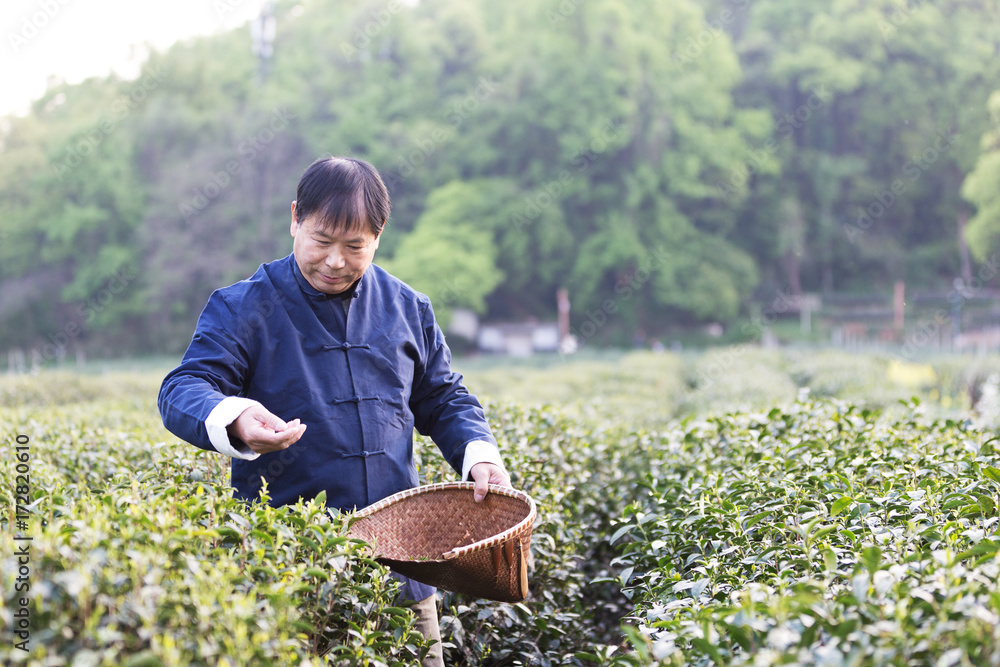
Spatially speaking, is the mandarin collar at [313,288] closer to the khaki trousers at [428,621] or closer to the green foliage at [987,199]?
the khaki trousers at [428,621]

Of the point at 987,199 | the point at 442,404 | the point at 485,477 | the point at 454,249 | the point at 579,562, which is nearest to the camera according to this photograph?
the point at 485,477

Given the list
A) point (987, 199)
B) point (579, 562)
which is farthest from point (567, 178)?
point (579, 562)

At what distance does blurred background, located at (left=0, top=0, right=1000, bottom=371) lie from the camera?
32.1 metres

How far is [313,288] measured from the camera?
7.04 feet

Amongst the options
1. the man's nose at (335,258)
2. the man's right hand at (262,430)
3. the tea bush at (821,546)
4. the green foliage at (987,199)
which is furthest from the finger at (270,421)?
the green foliage at (987,199)

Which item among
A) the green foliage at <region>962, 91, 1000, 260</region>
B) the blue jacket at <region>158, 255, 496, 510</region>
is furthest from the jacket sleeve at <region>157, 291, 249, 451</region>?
the green foliage at <region>962, 91, 1000, 260</region>

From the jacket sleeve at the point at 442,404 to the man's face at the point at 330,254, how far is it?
34cm

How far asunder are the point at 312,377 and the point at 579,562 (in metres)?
1.80

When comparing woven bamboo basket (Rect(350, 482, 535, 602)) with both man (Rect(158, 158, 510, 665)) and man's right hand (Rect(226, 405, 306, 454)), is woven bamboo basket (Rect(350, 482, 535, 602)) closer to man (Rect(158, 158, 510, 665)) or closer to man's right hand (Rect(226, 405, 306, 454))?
man (Rect(158, 158, 510, 665))

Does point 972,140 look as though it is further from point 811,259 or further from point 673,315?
point 673,315

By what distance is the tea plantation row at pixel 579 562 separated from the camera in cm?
123

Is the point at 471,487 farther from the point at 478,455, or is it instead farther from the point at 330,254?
the point at 330,254

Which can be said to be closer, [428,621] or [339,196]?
[339,196]

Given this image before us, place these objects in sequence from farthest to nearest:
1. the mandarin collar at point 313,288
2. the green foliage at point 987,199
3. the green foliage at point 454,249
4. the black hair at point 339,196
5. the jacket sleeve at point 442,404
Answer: the green foliage at point 454,249, the green foliage at point 987,199, the jacket sleeve at point 442,404, the mandarin collar at point 313,288, the black hair at point 339,196
